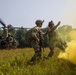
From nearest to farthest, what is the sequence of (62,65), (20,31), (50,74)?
(50,74)
(62,65)
(20,31)

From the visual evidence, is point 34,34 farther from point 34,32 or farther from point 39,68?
point 39,68

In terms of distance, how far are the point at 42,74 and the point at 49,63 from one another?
2.10 m

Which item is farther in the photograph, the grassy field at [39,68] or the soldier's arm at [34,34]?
the soldier's arm at [34,34]

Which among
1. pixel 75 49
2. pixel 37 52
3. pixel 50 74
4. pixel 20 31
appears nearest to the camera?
pixel 50 74

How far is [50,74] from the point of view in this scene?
987 centimetres

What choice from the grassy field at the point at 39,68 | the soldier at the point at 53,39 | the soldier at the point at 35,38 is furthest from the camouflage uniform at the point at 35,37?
the soldier at the point at 53,39

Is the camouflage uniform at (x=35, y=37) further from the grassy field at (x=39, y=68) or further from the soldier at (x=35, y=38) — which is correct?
the grassy field at (x=39, y=68)

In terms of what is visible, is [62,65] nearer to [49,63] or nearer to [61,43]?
[49,63]

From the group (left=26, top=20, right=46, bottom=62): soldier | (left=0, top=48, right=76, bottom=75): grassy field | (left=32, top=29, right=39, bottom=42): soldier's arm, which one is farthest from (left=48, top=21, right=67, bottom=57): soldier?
(left=0, top=48, right=76, bottom=75): grassy field

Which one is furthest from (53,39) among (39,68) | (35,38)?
(39,68)

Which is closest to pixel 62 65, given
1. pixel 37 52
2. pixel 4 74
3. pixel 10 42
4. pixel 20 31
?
pixel 37 52

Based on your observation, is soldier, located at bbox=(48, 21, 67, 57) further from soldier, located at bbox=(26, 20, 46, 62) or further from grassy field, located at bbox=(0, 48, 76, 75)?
grassy field, located at bbox=(0, 48, 76, 75)

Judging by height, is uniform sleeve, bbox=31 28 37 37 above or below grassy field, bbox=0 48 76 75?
above

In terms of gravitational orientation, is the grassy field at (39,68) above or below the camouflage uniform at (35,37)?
below
